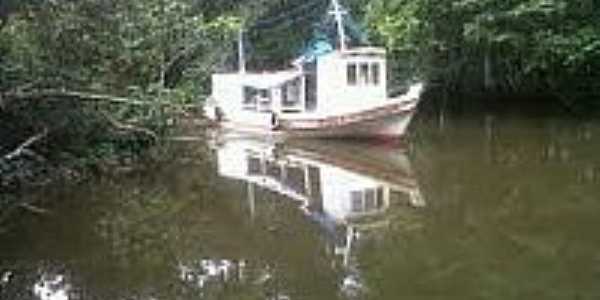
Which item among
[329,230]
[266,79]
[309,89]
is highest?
[266,79]

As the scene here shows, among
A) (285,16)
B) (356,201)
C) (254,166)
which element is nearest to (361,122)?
(254,166)

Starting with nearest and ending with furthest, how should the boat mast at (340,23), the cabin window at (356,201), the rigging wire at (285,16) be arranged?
the cabin window at (356,201) < the boat mast at (340,23) < the rigging wire at (285,16)

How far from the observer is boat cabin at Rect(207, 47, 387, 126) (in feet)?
91.6

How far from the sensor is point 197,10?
41438 mm

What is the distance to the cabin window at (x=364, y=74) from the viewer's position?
28.0 m

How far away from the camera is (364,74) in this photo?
2805cm

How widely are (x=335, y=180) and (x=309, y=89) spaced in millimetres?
9556

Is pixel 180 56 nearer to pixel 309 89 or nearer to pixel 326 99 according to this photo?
pixel 326 99

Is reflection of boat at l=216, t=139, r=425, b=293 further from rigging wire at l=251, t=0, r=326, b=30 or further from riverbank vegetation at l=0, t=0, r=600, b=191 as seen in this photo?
rigging wire at l=251, t=0, r=326, b=30

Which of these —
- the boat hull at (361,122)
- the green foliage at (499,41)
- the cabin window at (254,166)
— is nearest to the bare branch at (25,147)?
the cabin window at (254,166)

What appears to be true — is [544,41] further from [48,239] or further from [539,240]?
[48,239]

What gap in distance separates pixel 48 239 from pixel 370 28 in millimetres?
21603

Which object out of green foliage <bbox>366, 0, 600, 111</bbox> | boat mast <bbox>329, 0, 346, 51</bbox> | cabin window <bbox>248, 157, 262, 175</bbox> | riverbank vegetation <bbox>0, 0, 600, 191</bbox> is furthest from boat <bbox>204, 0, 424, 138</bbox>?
cabin window <bbox>248, 157, 262, 175</bbox>

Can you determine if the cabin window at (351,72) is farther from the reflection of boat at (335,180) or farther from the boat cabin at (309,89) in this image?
the reflection of boat at (335,180)
